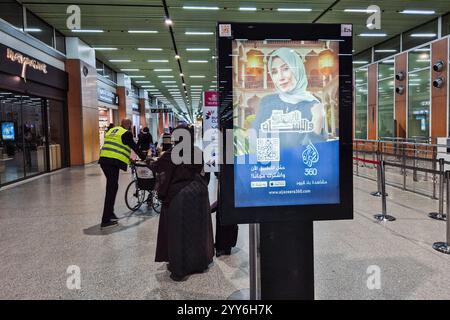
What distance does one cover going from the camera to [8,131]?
10320mm

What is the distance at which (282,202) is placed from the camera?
2223mm

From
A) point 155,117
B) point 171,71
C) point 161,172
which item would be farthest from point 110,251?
point 155,117

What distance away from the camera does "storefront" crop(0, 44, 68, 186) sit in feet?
32.6

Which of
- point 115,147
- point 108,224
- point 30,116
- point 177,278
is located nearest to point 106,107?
point 30,116

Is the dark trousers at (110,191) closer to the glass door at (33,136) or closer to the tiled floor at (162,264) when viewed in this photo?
the tiled floor at (162,264)

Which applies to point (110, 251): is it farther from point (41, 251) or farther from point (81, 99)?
point (81, 99)

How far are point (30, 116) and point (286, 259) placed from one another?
11247 millimetres

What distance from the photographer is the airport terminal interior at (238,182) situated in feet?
7.17

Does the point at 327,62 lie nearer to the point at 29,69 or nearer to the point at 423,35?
the point at 29,69

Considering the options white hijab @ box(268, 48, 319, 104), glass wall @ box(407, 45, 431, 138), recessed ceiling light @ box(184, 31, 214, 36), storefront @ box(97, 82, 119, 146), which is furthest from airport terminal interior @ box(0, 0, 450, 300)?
A: storefront @ box(97, 82, 119, 146)

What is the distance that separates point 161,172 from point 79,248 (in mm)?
1606

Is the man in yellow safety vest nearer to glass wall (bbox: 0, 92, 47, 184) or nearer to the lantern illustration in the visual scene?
the lantern illustration

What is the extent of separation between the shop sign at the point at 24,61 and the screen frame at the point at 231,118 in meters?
9.18

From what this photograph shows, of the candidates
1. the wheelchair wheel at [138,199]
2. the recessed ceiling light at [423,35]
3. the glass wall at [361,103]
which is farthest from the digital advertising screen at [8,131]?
the glass wall at [361,103]
